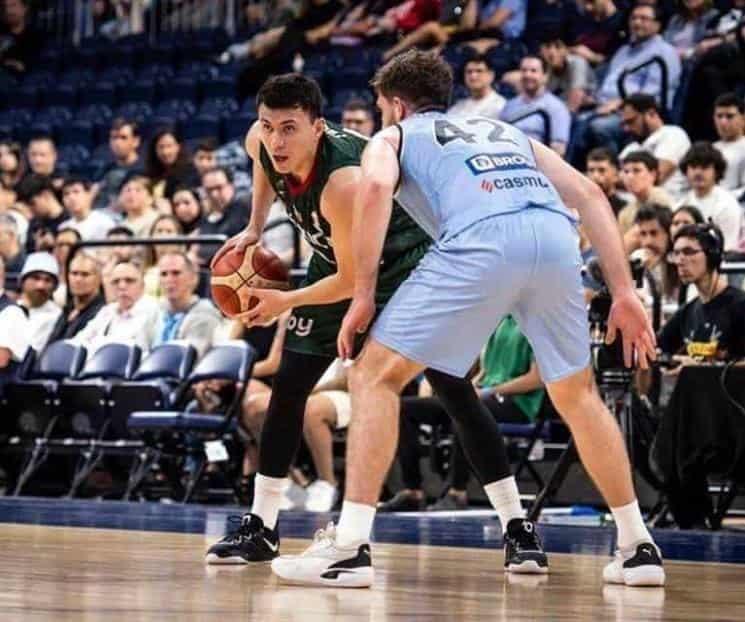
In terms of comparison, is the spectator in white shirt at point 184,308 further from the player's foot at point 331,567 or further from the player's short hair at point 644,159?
the player's foot at point 331,567

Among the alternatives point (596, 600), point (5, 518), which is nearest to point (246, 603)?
point (596, 600)

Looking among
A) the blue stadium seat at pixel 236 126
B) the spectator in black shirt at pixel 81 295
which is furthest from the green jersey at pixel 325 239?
the blue stadium seat at pixel 236 126

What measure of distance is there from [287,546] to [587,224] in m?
1.97

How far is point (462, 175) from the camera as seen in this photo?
487 cm

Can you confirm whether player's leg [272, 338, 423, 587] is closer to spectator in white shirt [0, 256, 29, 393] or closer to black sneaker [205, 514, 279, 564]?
black sneaker [205, 514, 279, 564]

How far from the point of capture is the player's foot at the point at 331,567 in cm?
469

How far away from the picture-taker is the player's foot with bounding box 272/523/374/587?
4688 mm

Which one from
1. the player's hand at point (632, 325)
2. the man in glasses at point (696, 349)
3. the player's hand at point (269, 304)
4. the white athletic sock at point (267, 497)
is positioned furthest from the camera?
the man in glasses at point (696, 349)

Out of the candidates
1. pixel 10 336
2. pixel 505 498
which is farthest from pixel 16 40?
pixel 505 498

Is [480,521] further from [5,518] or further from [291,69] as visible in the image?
[291,69]

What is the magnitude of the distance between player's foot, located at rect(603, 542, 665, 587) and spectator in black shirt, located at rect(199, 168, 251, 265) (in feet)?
21.1

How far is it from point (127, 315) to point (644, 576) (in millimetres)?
6195

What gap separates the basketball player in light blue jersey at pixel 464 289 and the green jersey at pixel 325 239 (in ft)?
1.77

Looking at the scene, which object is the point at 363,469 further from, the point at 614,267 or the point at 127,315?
the point at 127,315
